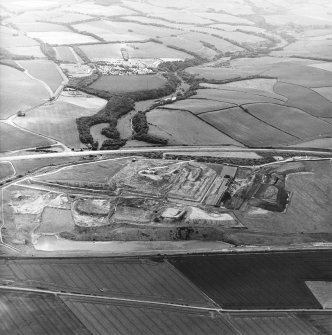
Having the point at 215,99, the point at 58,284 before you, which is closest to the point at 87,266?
the point at 58,284

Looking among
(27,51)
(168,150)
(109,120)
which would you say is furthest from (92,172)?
(27,51)

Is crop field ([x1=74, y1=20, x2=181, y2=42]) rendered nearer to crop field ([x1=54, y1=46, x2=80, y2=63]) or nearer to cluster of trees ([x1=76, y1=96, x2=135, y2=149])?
crop field ([x1=54, y1=46, x2=80, y2=63])

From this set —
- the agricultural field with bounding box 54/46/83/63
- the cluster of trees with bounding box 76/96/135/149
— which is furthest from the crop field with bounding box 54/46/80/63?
the cluster of trees with bounding box 76/96/135/149

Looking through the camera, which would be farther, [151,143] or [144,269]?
[151,143]

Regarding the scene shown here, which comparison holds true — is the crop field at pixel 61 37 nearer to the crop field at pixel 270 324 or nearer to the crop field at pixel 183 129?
the crop field at pixel 183 129

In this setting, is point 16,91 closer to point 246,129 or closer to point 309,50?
point 246,129

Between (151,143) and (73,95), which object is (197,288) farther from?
(73,95)
